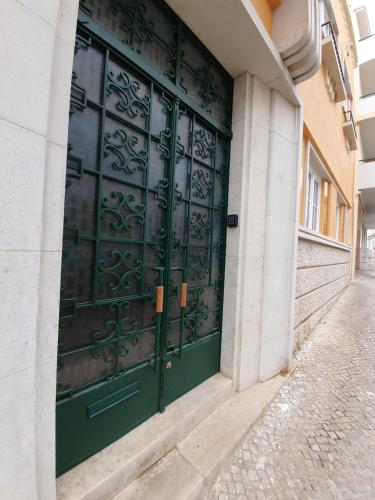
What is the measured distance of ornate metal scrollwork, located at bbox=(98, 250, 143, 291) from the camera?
1.65 meters

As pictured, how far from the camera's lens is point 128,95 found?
1741 mm

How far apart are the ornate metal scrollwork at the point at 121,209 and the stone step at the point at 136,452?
160 cm

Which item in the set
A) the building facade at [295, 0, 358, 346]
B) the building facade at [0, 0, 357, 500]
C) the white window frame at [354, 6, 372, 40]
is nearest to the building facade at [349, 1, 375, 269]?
the white window frame at [354, 6, 372, 40]

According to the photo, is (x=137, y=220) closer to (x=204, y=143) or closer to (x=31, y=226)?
(x=31, y=226)

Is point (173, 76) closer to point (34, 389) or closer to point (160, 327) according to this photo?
point (160, 327)

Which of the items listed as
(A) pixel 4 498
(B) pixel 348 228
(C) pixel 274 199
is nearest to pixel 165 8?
(C) pixel 274 199

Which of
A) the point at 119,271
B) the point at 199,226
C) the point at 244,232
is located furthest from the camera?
the point at 244,232

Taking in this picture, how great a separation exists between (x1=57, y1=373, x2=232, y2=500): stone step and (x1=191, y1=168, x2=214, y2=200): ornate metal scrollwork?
2.04m

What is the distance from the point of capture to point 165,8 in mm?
1955

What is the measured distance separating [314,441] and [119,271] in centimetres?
224

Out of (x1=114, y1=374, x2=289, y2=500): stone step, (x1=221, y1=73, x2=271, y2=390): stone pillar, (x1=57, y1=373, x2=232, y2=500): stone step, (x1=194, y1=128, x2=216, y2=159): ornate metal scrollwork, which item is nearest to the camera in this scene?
(x1=57, y1=373, x2=232, y2=500): stone step

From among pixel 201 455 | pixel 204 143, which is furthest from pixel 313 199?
pixel 201 455

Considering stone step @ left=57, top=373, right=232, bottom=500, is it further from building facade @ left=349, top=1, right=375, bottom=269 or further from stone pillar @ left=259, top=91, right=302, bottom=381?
building facade @ left=349, top=1, right=375, bottom=269

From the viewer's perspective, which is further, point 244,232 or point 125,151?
point 244,232
